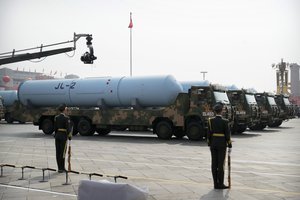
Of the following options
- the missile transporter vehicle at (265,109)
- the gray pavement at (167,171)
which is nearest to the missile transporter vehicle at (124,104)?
the gray pavement at (167,171)

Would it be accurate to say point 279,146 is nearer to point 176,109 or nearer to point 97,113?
point 176,109

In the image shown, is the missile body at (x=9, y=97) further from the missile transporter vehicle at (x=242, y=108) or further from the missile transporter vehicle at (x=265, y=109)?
the missile transporter vehicle at (x=242, y=108)

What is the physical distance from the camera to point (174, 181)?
8.69 meters

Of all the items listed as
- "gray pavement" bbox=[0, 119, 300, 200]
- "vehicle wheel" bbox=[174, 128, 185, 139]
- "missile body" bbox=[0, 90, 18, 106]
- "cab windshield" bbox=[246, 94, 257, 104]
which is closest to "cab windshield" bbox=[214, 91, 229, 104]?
"vehicle wheel" bbox=[174, 128, 185, 139]

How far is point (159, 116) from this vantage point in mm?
19547

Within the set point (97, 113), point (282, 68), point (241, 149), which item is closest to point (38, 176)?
point (241, 149)

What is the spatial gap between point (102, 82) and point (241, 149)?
907cm

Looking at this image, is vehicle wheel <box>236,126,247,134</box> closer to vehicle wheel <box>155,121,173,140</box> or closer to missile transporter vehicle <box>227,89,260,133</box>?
missile transporter vehicle <box>227,89,260,133</box>

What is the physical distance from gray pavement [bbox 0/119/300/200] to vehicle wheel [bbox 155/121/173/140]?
3238mm

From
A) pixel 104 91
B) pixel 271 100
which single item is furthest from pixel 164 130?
pixel 271 100

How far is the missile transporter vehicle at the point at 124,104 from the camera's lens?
740 inches

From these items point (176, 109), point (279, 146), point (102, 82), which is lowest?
point (279, 146)

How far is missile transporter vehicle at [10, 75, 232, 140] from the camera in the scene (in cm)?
1880

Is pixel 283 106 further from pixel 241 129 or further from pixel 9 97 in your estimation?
pixel 9 97
